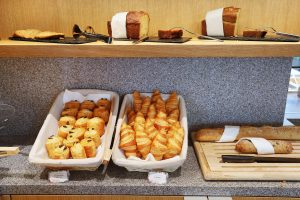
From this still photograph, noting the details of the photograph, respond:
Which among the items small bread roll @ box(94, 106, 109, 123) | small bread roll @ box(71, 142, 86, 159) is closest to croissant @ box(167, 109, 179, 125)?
small bread roll @ box(94, 106, 109, 123)

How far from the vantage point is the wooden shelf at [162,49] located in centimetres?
102

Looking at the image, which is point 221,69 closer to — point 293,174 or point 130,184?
point 293,174

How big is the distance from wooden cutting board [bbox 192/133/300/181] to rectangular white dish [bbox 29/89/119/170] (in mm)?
378

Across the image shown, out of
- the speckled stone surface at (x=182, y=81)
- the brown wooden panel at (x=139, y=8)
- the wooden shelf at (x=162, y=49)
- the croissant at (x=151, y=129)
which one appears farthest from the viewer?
the speckled stone surface at (x=182, y=81)

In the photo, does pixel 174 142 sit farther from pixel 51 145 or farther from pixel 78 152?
pixel 51 145

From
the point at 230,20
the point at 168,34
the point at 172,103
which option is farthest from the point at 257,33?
the point at 172,103

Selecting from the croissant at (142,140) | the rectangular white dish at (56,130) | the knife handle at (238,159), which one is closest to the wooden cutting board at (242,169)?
the knife handle at (238,159)

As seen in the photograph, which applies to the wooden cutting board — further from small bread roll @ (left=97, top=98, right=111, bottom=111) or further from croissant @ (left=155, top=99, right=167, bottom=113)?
small bread roll @ (left=97, top=98, right=111, bottom=111)

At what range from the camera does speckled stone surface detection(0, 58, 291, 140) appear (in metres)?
1.35

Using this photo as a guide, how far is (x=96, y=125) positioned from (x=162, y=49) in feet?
1.30

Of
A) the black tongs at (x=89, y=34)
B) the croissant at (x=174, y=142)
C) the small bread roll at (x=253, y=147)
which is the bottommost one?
the small bread roll at (x=253, y=147)

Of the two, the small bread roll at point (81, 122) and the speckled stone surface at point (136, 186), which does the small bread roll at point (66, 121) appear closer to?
the small bread roll at point (81, 122)

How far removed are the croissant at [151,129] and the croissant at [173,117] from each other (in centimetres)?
7

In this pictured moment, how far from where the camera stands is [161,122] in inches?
46.6
